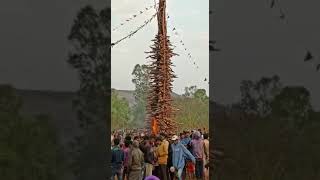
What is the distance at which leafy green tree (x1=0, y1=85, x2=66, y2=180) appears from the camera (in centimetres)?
365

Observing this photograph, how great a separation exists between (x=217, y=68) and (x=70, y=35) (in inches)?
37.4

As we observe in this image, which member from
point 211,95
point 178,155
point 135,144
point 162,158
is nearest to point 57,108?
point 211,95

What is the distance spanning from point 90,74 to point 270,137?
3.92 ft

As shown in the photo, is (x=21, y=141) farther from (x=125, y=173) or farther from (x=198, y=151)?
(x=198, y=151)

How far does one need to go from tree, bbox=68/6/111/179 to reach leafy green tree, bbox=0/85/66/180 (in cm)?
22

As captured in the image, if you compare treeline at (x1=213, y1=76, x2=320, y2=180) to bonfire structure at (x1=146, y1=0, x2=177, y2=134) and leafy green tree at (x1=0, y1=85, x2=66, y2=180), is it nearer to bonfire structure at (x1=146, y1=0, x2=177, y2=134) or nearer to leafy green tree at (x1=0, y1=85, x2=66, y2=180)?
leafy green tree at (x1=0, y1=85, x2=66, y2=180)

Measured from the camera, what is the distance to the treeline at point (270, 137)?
148 inches

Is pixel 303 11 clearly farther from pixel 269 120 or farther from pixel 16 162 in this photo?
pixel 16 162

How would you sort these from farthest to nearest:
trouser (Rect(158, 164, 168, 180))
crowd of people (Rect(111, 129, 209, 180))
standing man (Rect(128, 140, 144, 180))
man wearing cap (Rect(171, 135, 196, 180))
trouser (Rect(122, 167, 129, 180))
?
trouser (Rect(158, 164, 168, 180)) → man wearing cap (Rect(171, 135, 196, 180)) → trouser (Rect(122, 167, 129, 180)) → crowd of people (Rect(111, 129, 209, 180)) → standing man (Rect(128, 140, 144, 180))

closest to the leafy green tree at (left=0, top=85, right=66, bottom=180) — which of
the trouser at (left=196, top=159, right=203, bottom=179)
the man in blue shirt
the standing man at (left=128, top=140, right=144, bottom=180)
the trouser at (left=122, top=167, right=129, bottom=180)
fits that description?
the standing man at (left=128, top=140, right=144, bottom=180)

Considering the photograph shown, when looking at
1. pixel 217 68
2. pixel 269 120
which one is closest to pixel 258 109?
pixel 269 120

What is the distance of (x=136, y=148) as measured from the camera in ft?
35.3

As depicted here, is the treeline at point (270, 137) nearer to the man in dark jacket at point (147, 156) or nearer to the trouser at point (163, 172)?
the man in dark jacket at point (147, 156)

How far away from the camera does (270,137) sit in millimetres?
3791
